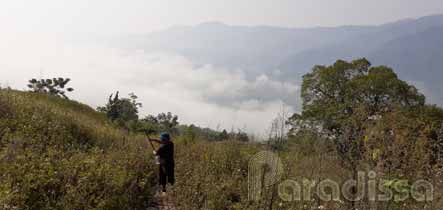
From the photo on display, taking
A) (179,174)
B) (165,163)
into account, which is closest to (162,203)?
(165,163)

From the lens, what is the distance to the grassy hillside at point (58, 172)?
5.54 metres

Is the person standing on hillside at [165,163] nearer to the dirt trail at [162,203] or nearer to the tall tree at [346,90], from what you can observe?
the dirt trail at [162,203]

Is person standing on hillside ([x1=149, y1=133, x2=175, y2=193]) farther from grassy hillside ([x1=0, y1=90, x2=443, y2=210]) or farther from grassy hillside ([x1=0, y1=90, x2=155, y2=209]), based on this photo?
grassy hillside ([x1=0, y1=90, x2=155, y2=209])

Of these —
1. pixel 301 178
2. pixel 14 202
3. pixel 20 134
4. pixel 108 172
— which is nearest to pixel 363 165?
pixel 301 178

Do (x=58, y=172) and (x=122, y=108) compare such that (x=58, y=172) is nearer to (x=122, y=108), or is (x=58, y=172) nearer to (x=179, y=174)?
(x=179, y=174)

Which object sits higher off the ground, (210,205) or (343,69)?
(343,69)

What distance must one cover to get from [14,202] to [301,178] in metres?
4.64

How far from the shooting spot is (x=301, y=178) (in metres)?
6.90

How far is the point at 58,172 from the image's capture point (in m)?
6.32

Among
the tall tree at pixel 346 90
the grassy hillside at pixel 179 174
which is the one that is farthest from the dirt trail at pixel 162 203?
the tall tree at pixel 346 90

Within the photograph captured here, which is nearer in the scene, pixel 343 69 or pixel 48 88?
pixel 343 69

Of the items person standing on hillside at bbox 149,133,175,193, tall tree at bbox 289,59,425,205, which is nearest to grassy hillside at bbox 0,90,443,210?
person standing on hillside at bbox 149,133,175,193

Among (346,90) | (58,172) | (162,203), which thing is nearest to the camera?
(58,172)

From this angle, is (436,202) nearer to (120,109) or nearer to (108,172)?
(108,172)
